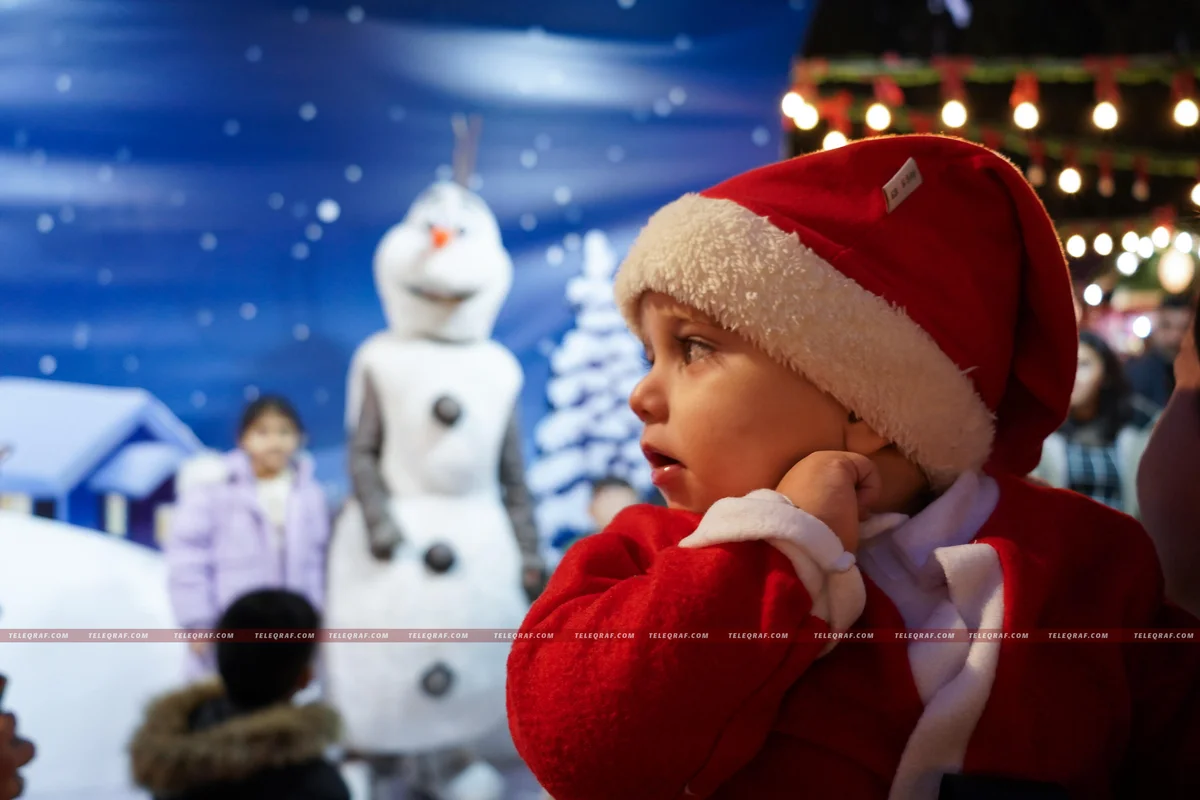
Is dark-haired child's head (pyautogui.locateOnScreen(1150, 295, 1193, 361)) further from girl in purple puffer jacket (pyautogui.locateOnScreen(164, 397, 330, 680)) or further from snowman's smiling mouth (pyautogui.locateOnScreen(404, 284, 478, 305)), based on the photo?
girl in purple puffer jacket (pyautogui.locateOnScreen(164, 397, 330, 680))

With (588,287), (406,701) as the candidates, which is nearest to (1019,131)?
(588,287)

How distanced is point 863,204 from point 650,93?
1.21 m

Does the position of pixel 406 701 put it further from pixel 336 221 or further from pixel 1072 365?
Answer: pixel 1072 365

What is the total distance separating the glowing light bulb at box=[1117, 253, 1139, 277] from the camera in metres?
2.12

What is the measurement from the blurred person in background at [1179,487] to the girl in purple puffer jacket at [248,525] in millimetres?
1268

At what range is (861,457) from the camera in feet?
1.95

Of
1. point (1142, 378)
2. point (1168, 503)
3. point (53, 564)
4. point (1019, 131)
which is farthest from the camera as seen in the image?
point (1019, 131)

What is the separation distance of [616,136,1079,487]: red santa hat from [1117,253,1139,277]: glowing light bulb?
1685 millimetres

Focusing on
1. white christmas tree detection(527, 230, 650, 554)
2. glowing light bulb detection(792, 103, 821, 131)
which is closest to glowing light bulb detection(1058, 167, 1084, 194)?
glowing light bulb detection(792, 103, 821, 131)

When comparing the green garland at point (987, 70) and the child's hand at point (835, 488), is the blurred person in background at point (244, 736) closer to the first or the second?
the child's hand at point (835, 488)

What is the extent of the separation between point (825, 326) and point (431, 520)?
1.17 m

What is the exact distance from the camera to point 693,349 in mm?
633

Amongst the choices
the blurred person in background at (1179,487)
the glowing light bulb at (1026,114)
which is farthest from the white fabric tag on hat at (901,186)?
the glowing light bulb at (1026,114)

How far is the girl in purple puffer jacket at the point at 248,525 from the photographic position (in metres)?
1.54
